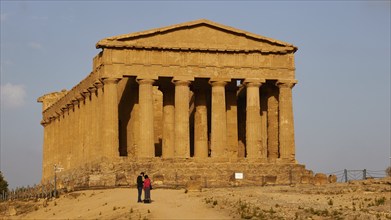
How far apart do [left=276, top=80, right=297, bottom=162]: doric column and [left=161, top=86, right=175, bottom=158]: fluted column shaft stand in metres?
9.68

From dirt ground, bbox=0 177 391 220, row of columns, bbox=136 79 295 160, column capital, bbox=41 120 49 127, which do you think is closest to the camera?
dirt ground, bbox=0 177 391 220

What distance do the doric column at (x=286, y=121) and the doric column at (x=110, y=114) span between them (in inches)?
579

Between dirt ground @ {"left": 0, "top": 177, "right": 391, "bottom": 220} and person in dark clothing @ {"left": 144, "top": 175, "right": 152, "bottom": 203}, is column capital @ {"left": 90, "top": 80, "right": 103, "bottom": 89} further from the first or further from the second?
person in dark clothing @ {"left": 144, "top": 175, "right": 152, "bottom": 203}

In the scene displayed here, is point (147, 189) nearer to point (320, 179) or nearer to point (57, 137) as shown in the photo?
point (320, 179)

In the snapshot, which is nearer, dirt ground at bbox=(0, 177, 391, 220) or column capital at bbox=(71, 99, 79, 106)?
dirt ground at bbox=(0, 177, 391, 220)

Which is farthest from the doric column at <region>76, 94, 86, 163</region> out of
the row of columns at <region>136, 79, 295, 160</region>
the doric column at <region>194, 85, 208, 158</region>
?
the doric column at <region>194, 85, 208, 158</region>

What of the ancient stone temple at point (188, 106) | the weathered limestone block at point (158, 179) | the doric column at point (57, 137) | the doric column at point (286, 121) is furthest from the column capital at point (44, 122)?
the weathered limestone block at point (158, 179)

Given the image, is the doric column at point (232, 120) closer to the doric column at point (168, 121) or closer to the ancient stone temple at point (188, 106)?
the ancient stone temple at point (188, 106)

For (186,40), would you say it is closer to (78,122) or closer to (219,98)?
(219,98)

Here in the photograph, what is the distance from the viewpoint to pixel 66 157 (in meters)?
97.6

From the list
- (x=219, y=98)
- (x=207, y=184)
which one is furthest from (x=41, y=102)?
(x=207, y=184)

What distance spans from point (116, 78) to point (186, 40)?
7222 millimetres

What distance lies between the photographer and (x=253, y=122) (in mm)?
83750

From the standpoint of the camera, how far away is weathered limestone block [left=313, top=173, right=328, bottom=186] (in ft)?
241
